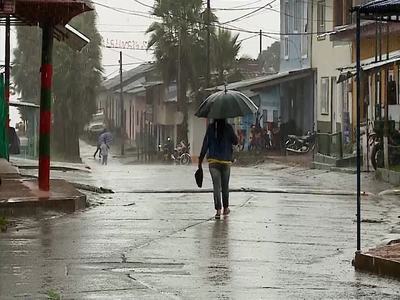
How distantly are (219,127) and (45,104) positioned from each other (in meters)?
3.27

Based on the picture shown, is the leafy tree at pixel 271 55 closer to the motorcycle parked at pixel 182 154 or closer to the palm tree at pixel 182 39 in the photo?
the palm tree at pixel 182 39

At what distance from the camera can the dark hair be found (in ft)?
49.4

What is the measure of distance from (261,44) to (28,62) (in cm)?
2366

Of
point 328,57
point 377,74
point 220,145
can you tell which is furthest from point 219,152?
point 328,57

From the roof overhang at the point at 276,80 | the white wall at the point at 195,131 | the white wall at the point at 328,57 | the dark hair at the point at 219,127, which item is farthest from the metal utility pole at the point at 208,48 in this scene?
the dark hair at the point at 219,127

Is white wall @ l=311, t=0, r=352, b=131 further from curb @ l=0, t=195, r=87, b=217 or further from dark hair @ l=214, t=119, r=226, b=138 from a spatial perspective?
curb @ l=0, t=195, r=87, b=217

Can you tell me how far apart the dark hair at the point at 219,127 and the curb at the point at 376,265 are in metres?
5.23

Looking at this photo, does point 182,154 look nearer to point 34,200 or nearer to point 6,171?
point 6,171

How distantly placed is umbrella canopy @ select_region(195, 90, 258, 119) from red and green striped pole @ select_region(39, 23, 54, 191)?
277 cm

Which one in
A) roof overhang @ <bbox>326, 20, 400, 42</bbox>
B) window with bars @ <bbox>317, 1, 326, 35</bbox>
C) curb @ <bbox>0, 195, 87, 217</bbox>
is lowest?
curb @ <bbox>0, 195, 87, 217</bbox>

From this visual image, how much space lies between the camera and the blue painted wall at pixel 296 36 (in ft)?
138

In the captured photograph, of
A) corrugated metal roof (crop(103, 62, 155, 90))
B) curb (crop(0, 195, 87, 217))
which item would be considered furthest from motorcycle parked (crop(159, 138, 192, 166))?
curb (crop(0, 195, 87, 217))

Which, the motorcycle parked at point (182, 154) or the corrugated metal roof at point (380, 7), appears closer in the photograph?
the corrugated metal roof at point (380, 7)

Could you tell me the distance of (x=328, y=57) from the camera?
3919 centimetres
